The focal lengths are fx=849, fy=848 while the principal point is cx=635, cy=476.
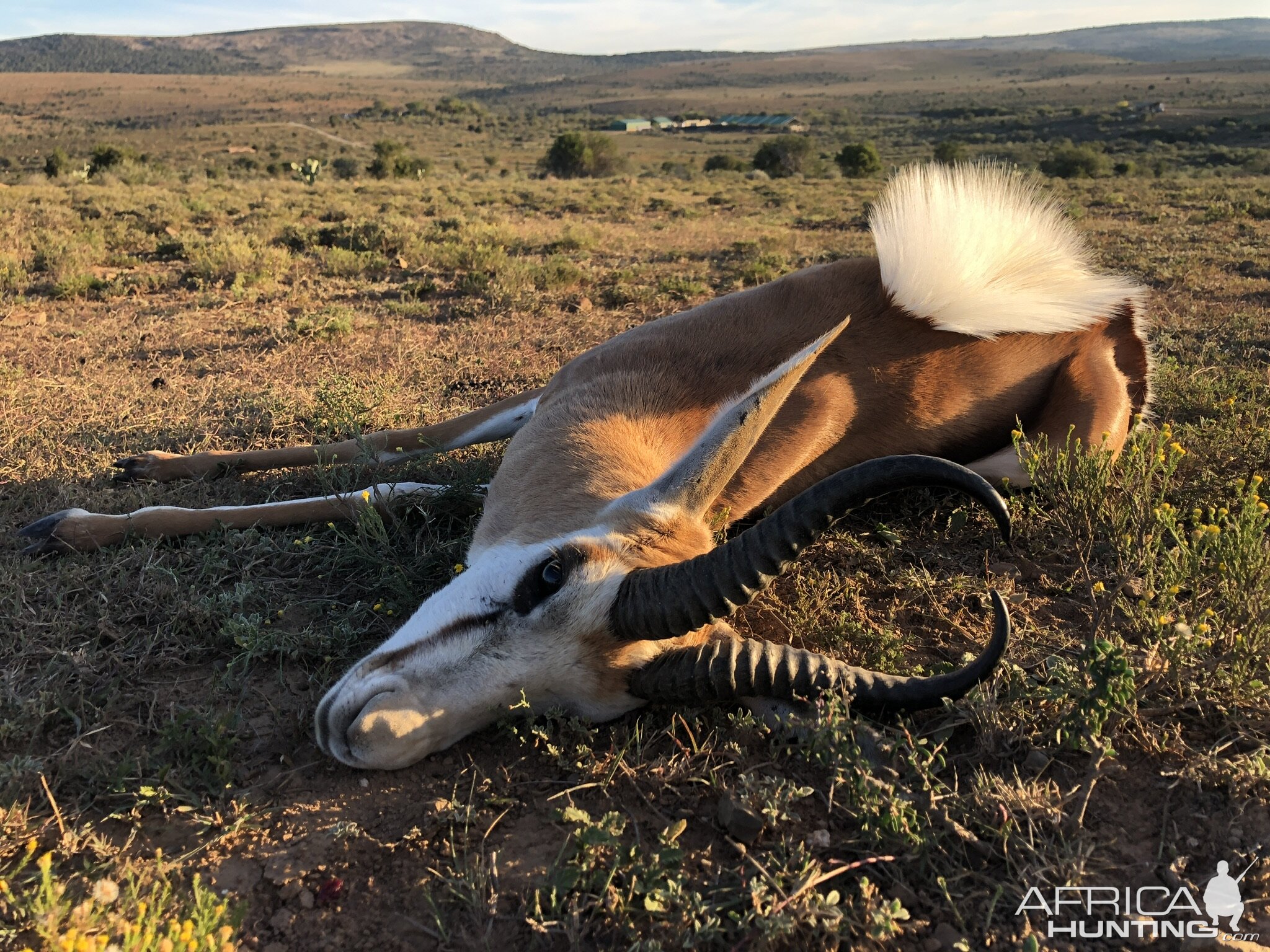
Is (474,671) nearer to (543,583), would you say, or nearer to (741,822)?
(543,583)

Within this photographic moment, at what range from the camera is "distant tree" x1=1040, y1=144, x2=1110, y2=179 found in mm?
30328

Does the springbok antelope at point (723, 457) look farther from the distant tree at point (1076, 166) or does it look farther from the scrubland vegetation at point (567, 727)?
the distant tree at point (1076, 166)

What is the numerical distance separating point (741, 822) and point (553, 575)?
917 mm

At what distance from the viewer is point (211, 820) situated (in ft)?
8.09

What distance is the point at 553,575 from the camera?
105 inches

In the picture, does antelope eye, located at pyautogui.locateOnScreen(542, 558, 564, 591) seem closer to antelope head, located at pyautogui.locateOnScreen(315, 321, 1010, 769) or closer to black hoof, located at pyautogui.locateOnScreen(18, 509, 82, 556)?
antelope head, located at pyautogui.locateOnScreen(315, 321, 1010, 769)

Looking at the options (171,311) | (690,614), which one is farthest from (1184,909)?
(171,311)

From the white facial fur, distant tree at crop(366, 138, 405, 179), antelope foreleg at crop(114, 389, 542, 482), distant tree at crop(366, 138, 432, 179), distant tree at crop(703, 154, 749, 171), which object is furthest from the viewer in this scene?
distant tree at crop(703, 154, 749, 171)

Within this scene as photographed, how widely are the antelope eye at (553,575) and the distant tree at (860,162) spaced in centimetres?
3618

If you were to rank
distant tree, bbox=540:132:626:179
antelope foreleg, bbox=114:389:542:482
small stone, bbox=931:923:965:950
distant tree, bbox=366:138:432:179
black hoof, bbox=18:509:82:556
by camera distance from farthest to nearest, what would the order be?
distant tree, bbox=540:132:626:179, distant tree, bbox=366:138:432:179, antelope foreleg, bbox=114:389:542:482, black hoof, bbox=18:509:82:556, small stone, bbox=931:923:965:950

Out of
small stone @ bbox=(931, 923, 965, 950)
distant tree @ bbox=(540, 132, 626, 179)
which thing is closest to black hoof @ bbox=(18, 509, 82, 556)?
small stone @ bbox=(931, 923, 965, 950)

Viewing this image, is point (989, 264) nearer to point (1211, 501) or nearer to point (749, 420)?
point (1211, 501)

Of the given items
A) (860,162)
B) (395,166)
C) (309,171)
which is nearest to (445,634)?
(309,171)

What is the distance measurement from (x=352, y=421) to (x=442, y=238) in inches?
321
